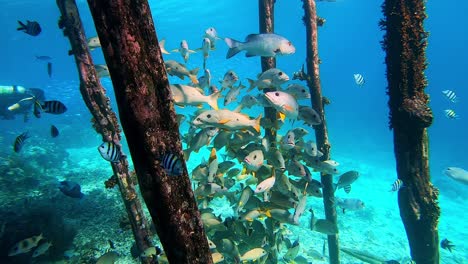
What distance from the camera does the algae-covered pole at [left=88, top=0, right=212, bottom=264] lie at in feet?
6.24

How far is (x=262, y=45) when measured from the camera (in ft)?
17.3

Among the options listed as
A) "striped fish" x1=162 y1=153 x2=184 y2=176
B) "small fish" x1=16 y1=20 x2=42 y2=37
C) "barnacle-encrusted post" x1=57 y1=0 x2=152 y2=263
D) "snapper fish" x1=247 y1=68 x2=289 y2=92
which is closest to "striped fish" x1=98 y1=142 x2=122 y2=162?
"barnacle-encrusted post" x1=57 y1=0 x2=152 y2=263

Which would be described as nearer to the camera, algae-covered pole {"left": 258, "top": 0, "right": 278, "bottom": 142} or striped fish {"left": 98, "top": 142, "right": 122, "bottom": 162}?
striped fish {"left": 98, "top": 142, "right": 122, "bottom": 162}

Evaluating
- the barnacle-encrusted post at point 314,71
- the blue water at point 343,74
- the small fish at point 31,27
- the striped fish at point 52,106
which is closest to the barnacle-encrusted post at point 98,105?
the striped fish at point 52,106

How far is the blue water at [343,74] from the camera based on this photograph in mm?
25984

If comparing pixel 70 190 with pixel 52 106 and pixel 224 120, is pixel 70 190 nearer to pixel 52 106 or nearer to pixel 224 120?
pixel 52 106

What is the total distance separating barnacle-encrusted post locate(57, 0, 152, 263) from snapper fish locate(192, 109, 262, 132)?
1556 mm

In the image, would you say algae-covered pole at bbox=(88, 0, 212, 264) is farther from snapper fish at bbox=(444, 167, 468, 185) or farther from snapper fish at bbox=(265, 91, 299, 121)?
snapper fish at bbox=(444, 167, 468, 185)

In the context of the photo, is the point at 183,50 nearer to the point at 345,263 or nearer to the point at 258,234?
the point at 258,234

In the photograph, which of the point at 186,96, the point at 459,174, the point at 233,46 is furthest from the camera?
the point at 459,174

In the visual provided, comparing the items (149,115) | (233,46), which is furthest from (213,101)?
(149,115)

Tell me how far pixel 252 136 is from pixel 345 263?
24.2ft

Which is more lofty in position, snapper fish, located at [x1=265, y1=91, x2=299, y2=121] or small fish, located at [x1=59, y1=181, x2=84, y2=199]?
snapper fish, located at [x1=265, y1=91, x2=299, y2=121]

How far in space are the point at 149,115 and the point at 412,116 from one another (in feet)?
16.7
